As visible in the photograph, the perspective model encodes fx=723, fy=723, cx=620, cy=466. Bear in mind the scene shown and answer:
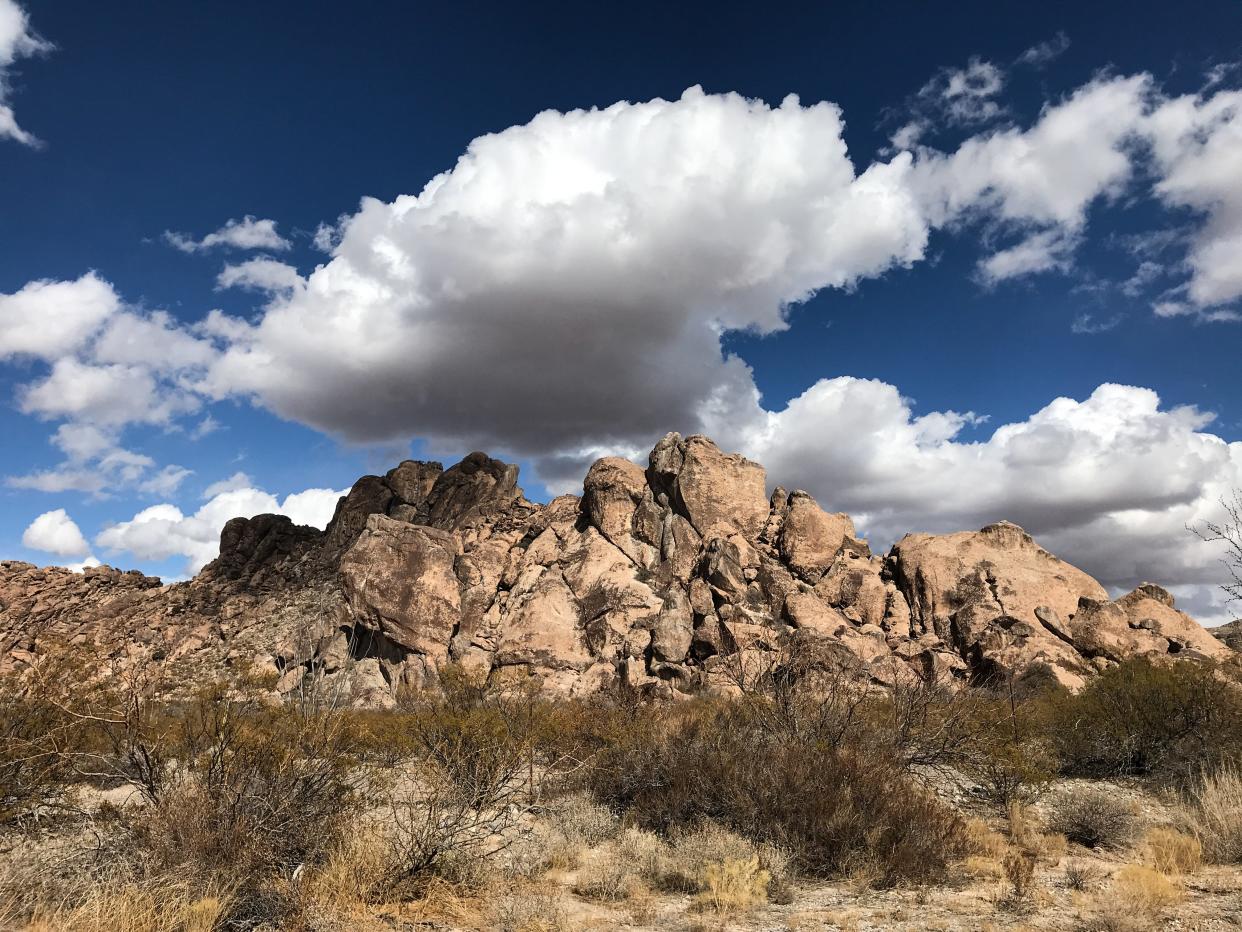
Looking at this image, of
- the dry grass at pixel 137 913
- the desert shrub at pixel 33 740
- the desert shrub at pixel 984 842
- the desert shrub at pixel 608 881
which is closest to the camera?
the dry grass at pixel 137 913

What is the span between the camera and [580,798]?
14297 mm

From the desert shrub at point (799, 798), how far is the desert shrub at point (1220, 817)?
3226mm

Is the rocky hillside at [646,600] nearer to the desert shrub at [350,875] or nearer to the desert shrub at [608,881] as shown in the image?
the desert shrub at [608,881]

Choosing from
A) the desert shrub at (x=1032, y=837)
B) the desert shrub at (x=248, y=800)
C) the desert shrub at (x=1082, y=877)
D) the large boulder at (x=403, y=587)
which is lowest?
the desert shrub at (x=1032, y=837)

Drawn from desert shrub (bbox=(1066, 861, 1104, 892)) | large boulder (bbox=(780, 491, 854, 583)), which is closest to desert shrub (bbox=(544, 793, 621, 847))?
desert shrub (bbox=(1066, 861, 1104, 892))

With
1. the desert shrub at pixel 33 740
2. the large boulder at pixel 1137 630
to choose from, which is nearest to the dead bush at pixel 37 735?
A: the desert shrub at pixel 33 740

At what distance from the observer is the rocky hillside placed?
3650 centimetres

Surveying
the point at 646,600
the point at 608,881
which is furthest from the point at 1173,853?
the point at 646,600

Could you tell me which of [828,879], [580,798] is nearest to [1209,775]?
[828,879]

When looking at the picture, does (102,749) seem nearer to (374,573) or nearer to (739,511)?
(374,573)

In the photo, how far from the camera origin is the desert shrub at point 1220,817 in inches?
381

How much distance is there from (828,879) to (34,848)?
9.12m

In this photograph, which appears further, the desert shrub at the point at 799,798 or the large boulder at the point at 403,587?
the large boulder at the point at 403,587

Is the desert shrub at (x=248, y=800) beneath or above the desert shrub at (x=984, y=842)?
above
